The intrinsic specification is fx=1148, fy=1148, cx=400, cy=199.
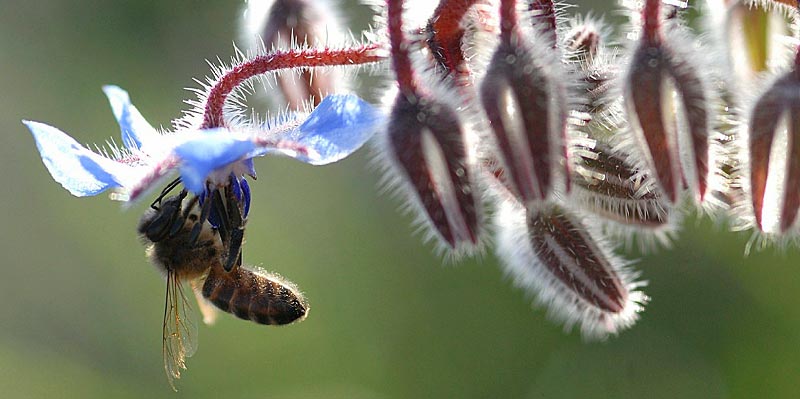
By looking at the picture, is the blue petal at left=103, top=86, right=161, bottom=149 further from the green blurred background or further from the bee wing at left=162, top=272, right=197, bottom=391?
the green blurred background

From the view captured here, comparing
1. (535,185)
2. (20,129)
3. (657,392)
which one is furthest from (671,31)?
(20,129)

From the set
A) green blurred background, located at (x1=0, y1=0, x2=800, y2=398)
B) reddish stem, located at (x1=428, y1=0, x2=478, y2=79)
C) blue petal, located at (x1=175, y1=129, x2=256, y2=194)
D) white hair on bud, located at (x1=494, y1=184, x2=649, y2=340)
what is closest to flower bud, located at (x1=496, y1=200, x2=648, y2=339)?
white hair on bud, located at (x1=494, y1=184, x2=649, y2=340)

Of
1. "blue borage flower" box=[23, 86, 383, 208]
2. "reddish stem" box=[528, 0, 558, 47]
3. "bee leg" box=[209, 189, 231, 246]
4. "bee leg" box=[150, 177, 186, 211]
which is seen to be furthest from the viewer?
"bee leg" box=[150, 177, 186, 211]

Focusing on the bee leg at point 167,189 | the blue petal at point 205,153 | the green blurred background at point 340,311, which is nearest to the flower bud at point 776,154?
the blue petal at point 205,153

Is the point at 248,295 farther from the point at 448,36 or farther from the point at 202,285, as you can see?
the point at 448,36

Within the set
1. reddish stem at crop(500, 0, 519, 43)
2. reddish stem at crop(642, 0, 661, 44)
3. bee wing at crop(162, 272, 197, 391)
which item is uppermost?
reddish stem at crop(500, 0, 519, 43)
